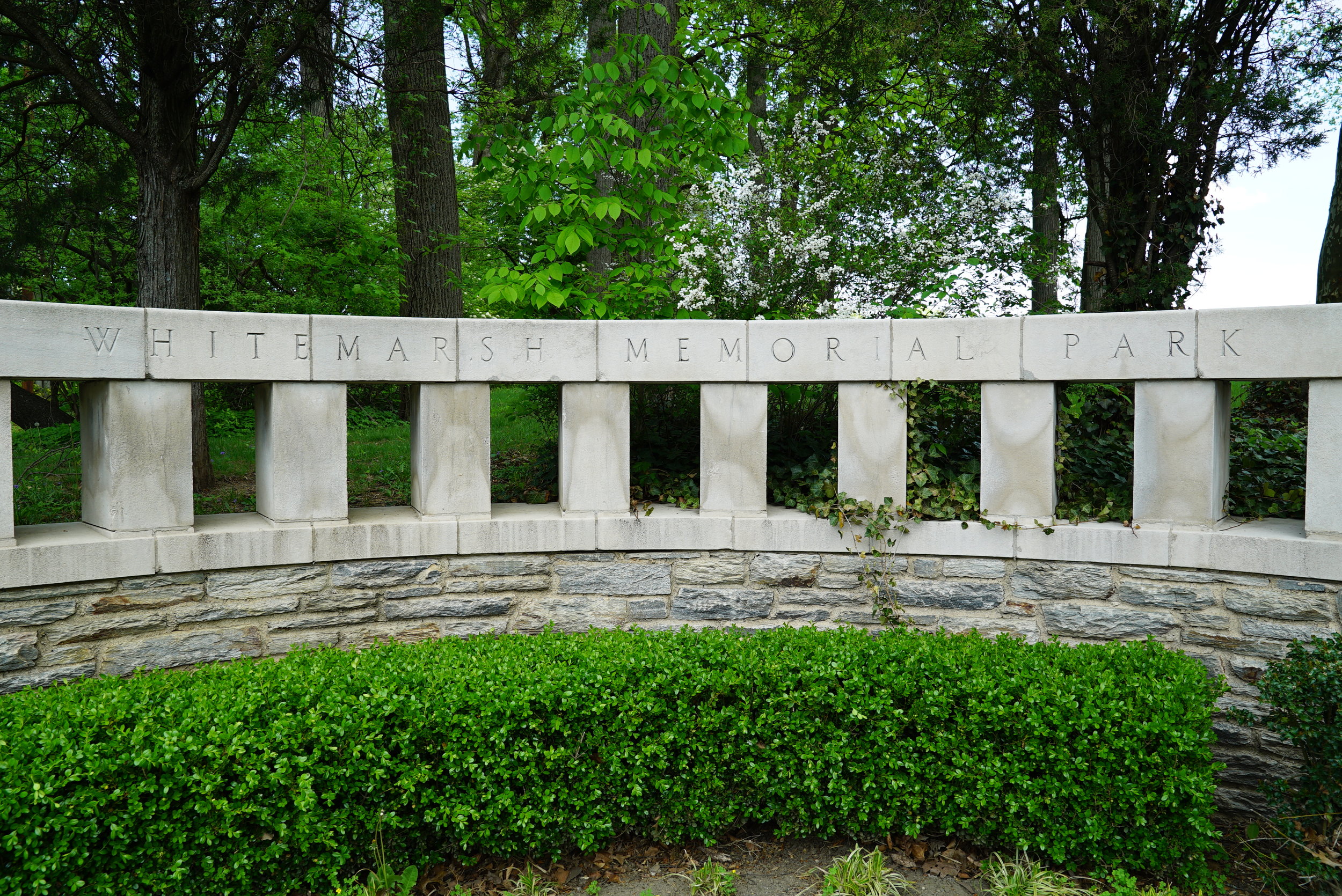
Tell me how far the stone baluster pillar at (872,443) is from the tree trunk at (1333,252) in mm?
5067

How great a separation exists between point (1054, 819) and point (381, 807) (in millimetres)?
2565

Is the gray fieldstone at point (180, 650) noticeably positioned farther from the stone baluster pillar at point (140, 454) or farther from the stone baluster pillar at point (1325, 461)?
the stone baluster pillar at point (1325, 461)

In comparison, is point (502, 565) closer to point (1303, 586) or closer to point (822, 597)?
point (822, 597)

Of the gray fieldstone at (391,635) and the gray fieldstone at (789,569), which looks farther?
the gray fieldstone at (789,569)

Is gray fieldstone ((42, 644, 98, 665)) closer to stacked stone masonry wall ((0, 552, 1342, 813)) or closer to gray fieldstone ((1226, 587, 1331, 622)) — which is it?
stacked stone masonry wall ((0, 552, 1342, 813))

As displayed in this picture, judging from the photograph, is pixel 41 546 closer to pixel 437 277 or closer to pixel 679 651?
pixel 679 651

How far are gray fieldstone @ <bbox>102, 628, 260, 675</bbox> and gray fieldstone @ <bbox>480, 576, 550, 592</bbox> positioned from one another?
3.95 feet

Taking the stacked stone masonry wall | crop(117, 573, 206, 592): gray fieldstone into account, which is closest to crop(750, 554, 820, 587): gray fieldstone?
the stacked stone masonry wall

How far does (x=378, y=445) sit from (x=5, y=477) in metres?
5.10

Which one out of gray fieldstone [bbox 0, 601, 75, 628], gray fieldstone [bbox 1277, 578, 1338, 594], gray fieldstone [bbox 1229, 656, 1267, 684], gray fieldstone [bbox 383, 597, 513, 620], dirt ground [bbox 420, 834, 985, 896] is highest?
gray fieldstone [bbox 1277, 578, 1338, 594]

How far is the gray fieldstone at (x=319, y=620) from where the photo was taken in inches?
183

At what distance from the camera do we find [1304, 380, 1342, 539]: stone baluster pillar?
4.37 meters

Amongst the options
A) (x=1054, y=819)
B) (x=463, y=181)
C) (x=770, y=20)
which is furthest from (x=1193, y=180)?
(x=463, y=181)

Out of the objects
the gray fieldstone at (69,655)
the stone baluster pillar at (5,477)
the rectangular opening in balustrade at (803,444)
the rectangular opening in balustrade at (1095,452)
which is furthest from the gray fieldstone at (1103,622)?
the stone baluster pillar at (5,477)
